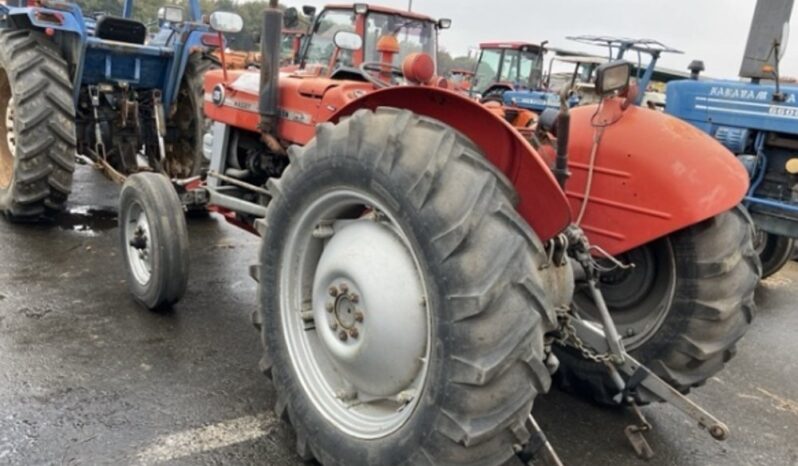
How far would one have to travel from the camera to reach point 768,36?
5.67 meters

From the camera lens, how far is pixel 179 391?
311 cm

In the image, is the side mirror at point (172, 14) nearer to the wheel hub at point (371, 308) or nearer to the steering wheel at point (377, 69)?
the steering wheel at point (377, 69)

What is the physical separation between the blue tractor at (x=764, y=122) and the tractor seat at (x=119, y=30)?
539cm

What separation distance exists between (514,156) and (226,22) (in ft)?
8.72

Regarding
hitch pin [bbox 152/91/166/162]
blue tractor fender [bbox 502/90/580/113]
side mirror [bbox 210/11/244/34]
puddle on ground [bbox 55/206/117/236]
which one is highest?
side mirror [bbox 210/11/244/34]

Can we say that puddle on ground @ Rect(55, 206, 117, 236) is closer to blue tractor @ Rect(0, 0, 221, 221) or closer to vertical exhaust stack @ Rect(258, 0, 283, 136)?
blue tractor @ Rect(0, 0, 221, 221)

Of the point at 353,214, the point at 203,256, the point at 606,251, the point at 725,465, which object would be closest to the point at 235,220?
the point at 203,256

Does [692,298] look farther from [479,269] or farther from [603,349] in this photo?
[479,269]

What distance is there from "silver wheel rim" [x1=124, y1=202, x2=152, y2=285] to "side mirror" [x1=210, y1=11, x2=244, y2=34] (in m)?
1.22

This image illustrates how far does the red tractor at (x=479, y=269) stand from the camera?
6.36ft

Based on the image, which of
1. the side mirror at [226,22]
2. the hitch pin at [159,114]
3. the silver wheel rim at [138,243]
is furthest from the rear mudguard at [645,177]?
the hitch pin at [159,114]

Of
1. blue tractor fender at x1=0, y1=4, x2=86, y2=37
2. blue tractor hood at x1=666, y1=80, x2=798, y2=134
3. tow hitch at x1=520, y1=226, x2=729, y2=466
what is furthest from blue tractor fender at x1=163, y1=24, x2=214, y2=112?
tow hitch at x1=520, y1=226, x2=729, y2=466

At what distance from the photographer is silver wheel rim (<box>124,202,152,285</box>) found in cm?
400

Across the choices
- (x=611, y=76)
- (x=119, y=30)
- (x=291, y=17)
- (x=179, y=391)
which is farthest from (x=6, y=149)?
(x=611, y=76)
